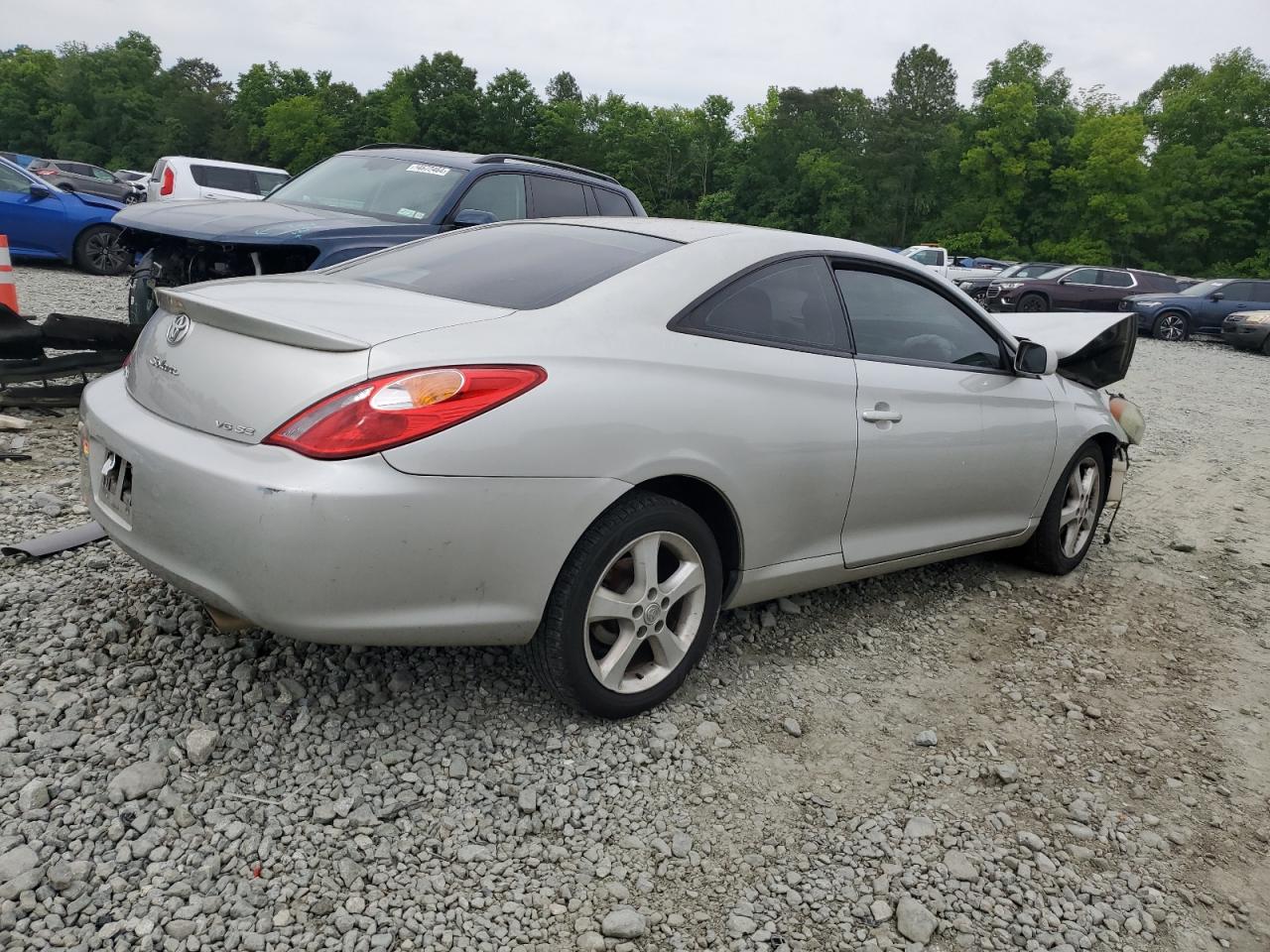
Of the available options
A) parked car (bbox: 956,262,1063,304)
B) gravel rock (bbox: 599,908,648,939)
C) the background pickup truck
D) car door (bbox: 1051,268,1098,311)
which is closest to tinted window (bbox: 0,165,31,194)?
gravel rock (bbox: 599,908,648,939)

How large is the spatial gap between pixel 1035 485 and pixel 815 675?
1.62 metres

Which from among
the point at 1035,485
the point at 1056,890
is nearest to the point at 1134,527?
the point at 1035,485

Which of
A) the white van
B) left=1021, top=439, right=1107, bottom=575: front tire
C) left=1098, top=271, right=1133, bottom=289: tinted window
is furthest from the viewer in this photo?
left=1098, top=271, right=1133, bottom=289: tinted window

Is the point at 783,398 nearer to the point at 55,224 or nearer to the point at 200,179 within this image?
the point at 55,224

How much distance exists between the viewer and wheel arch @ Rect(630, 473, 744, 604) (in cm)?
300

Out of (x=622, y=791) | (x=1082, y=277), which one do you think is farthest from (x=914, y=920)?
(x=1082, y=277)

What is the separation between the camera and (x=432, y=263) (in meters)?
3.49

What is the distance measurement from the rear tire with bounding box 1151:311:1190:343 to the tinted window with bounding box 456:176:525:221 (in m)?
19.5

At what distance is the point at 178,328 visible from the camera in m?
2.89

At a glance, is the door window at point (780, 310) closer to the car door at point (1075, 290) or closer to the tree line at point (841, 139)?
the car door at point (1075, 290)

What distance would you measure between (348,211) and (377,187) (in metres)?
0.40

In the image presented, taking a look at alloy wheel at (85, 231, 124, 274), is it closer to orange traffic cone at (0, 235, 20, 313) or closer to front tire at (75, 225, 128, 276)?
front tire at (75, 225, 128, 276)

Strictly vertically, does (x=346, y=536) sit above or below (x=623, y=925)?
above

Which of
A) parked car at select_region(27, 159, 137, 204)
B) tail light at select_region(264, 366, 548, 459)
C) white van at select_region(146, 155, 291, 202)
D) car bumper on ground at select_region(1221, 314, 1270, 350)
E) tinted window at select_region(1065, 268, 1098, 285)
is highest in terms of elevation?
tail light at select_region(264, 366, 548, 459)
